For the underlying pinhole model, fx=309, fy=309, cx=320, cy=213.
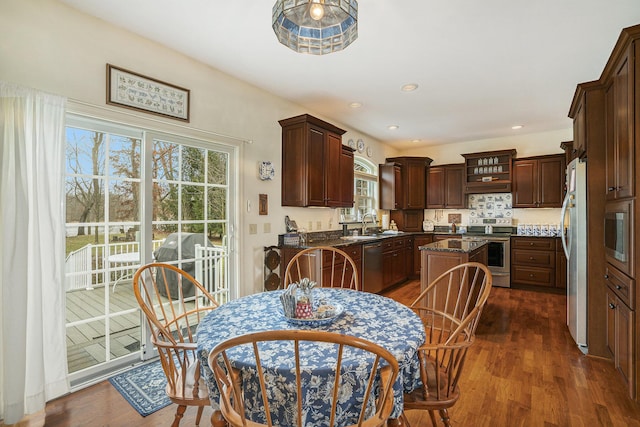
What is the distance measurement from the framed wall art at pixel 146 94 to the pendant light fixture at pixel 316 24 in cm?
148

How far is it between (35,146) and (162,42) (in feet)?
4.26

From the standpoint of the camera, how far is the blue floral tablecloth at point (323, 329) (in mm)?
1008

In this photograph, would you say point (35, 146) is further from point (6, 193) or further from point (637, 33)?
point (637, 33)

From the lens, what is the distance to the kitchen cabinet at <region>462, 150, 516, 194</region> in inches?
219

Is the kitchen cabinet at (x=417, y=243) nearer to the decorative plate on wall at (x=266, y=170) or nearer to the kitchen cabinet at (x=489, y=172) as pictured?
the kitchen cabinet at (x=489, y=172)

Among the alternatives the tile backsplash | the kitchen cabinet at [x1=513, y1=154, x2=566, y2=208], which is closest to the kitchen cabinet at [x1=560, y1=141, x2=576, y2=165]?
the kitchen cabinet at [x1=513, y1=154, x2=566, y2=208]

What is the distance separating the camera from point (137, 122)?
2.48 meters

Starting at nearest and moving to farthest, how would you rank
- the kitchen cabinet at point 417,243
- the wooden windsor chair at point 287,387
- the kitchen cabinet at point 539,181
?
the wooden windsor chair at point 287,387 < the kitchen cabinet at point 539,181 < the kitchen cabinet at point 417,243

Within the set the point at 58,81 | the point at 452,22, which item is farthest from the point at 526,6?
the point at 58,81

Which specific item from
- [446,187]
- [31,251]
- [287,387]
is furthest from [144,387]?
[446,187]

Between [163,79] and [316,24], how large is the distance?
169 centimetres

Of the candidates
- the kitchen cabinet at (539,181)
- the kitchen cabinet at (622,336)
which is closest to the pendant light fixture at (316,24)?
the kitchen cabinet at (622,336)

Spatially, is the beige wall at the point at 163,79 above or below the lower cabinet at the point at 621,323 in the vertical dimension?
above

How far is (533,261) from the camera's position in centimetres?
506
